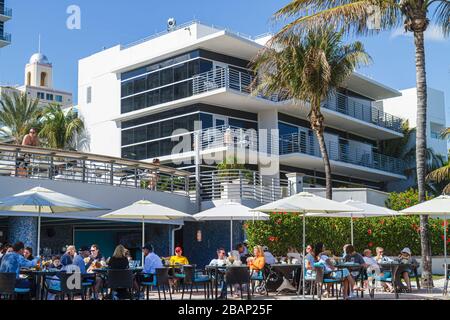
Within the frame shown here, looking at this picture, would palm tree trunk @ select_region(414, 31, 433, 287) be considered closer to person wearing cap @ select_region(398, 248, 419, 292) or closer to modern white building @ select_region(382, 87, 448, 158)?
person wearing cap @ select_region(398, 248, 419, 292)

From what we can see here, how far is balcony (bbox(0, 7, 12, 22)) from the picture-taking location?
204 feet

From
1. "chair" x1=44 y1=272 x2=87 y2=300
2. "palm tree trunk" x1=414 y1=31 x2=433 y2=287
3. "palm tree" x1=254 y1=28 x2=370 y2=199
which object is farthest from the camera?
"palm tree" x1=254 y1=28 x2=370 y2=199

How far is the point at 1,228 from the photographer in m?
25.5

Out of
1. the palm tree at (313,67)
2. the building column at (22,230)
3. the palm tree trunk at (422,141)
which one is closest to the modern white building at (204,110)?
the palm tree at (313,67)

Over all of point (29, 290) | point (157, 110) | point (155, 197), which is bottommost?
point (29, 290)

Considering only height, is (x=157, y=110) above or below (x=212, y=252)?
above

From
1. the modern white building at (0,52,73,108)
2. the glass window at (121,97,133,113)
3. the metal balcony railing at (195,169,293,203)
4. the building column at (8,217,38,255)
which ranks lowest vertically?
the building column at (8,217,38,255)

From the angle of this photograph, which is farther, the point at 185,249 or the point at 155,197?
the point at 185,249

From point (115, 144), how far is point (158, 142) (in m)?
4.32

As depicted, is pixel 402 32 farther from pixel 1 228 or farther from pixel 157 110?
pixel 157 110

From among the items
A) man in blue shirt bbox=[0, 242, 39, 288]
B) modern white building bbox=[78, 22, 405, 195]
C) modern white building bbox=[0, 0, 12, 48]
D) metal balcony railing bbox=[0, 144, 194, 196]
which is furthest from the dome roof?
man in blue shirt bbox=[0, 242, 39, 288]

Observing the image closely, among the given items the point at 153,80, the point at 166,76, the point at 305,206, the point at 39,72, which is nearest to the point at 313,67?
the point at 305,206

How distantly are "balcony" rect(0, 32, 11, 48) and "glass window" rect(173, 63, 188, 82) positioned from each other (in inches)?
1161
